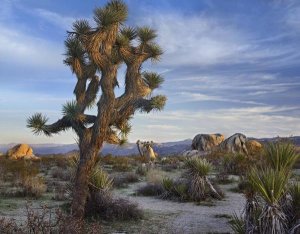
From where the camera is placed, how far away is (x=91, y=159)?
1080 cm

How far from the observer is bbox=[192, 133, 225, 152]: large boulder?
4131 centimetres

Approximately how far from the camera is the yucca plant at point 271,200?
6.89 m

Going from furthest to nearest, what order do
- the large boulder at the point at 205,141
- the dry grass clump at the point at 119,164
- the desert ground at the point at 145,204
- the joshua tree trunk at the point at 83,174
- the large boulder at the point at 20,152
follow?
the large boulder at the point at 205,141, the large boulder at the point at 20,152, the dry grass clump at the point at 119,164, the joshua tree trunk at the point at 83,174, the desert ground at the point at 145,204

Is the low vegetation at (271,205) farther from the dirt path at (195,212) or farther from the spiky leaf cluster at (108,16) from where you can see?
the spiky leaf cluster at (108,16)

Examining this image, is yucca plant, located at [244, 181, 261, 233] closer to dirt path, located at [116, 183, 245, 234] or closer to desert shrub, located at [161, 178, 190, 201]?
dirt path, located at [116, 183, 245, 234]

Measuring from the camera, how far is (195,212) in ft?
40.8

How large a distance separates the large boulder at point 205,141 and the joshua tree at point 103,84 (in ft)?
94.2

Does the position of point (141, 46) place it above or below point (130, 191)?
above

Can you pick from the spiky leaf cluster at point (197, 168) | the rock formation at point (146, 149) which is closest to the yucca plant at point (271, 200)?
the spiky leaf cluster at point (197, 168)

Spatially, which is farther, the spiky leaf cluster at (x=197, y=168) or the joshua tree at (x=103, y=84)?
the spiky leaf cluster at (x=197, y=168)

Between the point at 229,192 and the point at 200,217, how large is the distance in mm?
5510

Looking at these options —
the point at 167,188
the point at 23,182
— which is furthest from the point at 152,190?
the point at 23,182

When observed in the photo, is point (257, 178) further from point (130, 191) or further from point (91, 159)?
point (130, 191)

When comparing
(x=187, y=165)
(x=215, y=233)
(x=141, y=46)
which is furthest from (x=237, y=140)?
(x=215, y=233)
